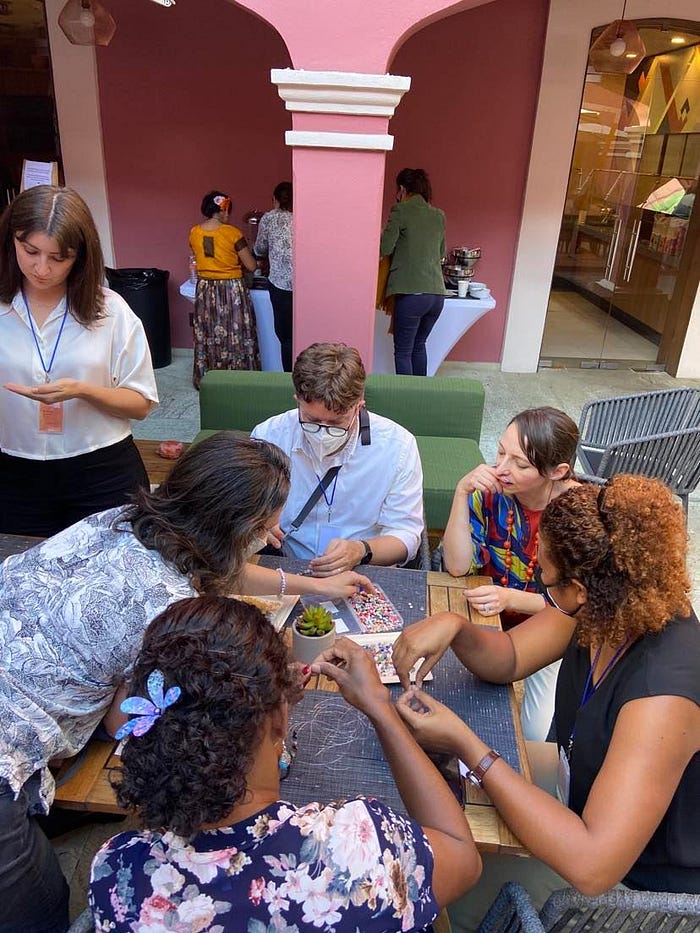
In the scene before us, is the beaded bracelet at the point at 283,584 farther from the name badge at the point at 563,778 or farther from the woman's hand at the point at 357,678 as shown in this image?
the name badge at the point at 563,778

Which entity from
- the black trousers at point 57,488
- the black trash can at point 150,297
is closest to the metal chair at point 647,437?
the black trousers at point 57,488

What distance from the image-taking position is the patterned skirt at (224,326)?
5641mm

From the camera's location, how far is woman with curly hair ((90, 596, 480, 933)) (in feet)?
3.09

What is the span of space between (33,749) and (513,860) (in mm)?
1092

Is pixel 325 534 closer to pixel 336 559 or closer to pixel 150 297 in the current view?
pixel 336 559

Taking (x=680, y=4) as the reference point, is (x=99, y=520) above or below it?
below

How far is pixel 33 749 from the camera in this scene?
1309 millimetres

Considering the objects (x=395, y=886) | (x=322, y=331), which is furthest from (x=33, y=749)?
(x=322, y=331)

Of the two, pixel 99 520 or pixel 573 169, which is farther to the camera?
pixel 573 169

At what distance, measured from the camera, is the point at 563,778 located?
5.11 ft

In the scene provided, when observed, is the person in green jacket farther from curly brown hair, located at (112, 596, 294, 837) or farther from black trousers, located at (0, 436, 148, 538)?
curly brown hair, located at (112, 596, 294, 837)

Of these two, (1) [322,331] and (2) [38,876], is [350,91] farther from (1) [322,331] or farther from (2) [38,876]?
(2) [38,876]

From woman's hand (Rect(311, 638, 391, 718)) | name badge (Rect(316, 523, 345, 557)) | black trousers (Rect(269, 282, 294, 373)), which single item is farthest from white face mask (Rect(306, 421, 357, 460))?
black trousers (Rect(269, 282, 294, 373))

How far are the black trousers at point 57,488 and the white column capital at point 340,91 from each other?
222cm
